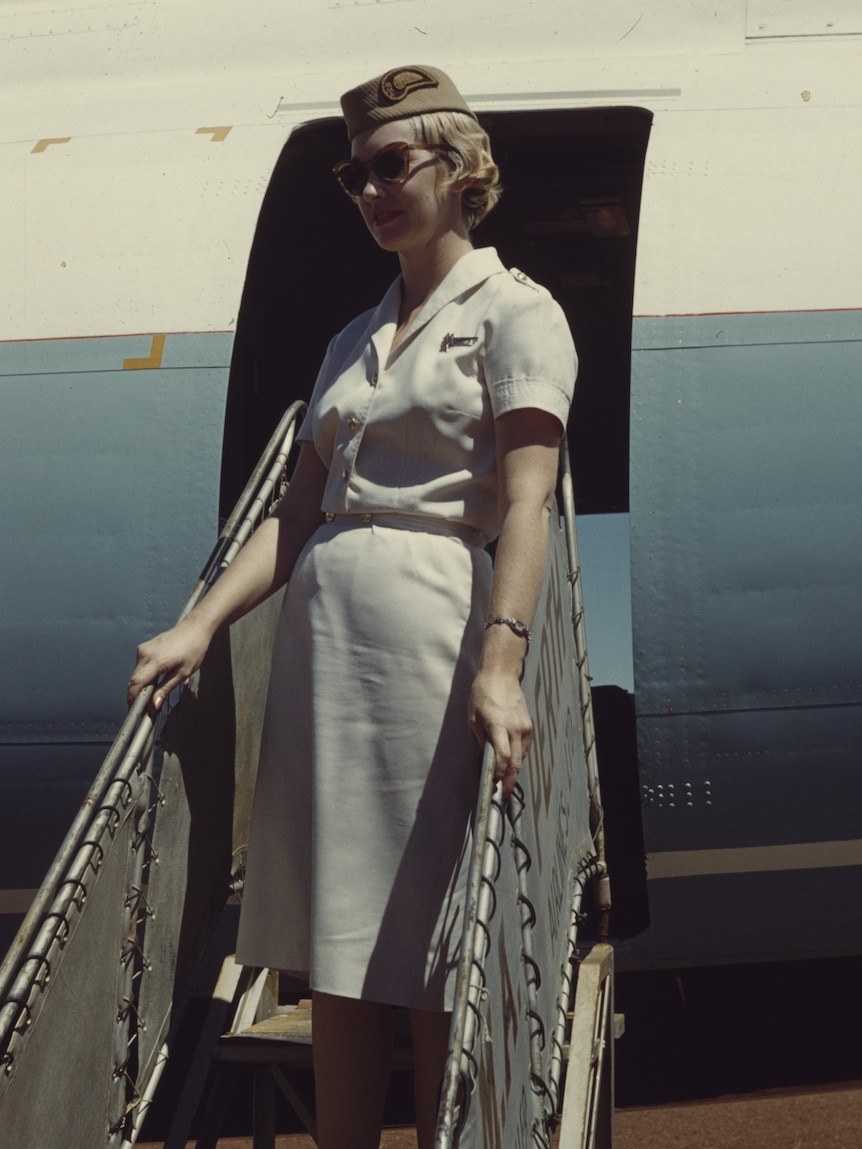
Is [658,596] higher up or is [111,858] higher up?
[658,596]

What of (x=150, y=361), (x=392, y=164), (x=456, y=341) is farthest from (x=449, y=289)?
(x=150, y=361)

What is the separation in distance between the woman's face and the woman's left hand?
0.73m

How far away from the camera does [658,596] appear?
359 centimetres

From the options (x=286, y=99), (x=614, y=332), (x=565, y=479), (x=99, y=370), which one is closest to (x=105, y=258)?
(x=99, y=370)

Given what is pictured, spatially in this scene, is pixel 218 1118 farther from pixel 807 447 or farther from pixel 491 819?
pixel 807 447

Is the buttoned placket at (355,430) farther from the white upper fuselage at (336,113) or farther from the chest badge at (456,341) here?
the white upper fuselage at (336,113)

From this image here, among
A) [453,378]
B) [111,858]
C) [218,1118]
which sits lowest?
[218,1118]

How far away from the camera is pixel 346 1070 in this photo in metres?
2.11

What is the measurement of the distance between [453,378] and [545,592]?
0.44m

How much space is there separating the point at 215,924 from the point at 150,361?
68.8 inches

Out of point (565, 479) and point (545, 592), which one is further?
point (565, 479)

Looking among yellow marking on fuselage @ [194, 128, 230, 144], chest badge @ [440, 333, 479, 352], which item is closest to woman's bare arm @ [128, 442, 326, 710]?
chest badge @ [440, 333, 479, 352]

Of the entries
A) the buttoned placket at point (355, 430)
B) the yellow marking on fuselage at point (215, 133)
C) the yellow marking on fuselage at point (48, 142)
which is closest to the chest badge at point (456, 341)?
the buttoned placket at point (355, 430)

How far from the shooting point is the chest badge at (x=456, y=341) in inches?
86.4
